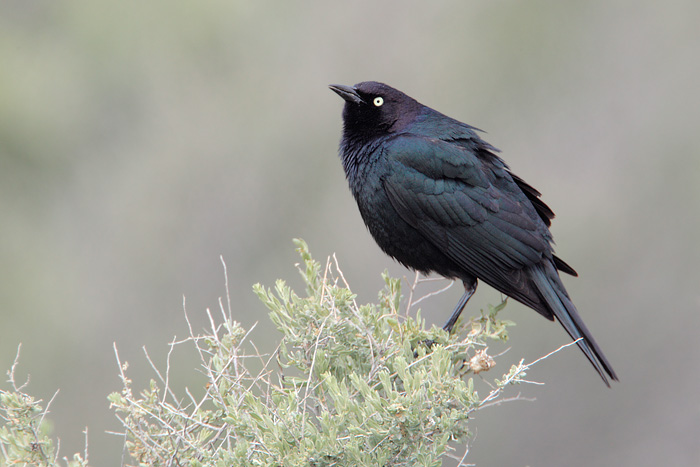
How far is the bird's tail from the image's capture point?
4.18 m

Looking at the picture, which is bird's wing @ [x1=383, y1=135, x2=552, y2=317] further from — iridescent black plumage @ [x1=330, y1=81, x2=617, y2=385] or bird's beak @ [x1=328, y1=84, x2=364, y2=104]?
bird's beak @ [x1=328, y1=84, x2=364, y2=104]

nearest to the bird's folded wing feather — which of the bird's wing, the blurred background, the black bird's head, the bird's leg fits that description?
the bird's wing

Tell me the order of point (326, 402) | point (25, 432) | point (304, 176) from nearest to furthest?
point (25, 432), point (326, 402), point (304, 176)

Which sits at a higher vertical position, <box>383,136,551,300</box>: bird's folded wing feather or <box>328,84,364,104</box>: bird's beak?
<box>328,84,364,104</box>: bird's beak

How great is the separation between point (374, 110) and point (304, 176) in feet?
18.5

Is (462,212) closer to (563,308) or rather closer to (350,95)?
(563,308)

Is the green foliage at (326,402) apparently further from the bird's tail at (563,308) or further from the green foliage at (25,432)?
the bird's tail at (563,308)

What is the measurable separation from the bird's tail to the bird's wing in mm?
61

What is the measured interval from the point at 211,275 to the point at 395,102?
5679 mm

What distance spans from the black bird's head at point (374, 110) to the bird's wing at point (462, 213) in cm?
38

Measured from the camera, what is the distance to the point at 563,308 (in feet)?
14.2

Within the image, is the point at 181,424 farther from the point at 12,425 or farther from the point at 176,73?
the point at 176,73

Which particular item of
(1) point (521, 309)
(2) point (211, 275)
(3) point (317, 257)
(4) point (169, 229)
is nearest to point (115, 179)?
(4) point (169, 229)

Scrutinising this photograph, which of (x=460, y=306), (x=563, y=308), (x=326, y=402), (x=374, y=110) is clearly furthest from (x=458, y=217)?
(x=326, y=402)
